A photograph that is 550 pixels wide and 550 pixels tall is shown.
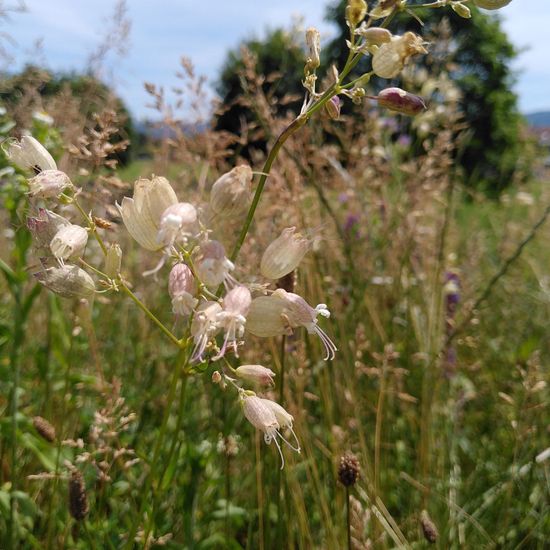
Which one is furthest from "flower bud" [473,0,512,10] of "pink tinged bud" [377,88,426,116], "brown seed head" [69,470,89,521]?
"brown seed head" [69,470,89,521]

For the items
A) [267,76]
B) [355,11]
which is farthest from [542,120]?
[355,11]

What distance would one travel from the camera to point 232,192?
0.65 meters

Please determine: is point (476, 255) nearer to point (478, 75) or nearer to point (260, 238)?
point (260, 238)

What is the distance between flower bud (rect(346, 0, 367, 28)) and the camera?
66 centimetres

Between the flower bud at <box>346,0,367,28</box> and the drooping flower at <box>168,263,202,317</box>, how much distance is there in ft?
1.11

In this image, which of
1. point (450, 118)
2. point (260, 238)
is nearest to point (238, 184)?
point (260, 238)

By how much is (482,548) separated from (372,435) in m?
0.40

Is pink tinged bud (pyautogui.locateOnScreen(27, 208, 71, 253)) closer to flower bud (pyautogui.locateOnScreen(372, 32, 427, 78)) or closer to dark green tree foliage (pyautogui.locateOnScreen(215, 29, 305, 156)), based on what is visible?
flower bud (pyautogui.locateOnScreen(372, 32, 427, 78))

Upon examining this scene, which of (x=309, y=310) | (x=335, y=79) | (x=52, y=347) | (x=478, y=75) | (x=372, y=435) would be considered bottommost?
(x=372, y=435)

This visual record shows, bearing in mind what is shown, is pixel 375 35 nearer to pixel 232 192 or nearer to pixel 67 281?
pixel 232 192

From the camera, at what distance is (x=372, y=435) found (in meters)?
1.58

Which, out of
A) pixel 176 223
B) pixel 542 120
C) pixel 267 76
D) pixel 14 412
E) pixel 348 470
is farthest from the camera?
pixel 542 120

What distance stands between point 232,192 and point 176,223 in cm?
9

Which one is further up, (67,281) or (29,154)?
(29,154)
